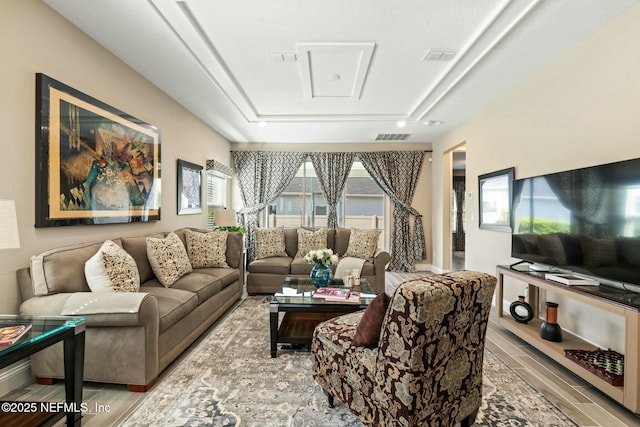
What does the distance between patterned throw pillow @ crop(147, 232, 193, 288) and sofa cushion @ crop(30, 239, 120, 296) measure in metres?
0.65

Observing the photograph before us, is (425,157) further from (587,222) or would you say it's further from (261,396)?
(261,396)

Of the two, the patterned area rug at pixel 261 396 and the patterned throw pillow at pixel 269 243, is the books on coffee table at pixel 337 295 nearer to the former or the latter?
the patterned area rug at pixel 261 396

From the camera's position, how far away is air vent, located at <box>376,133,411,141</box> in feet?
17.3

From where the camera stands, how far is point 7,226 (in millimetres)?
1336

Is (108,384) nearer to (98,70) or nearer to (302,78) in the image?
(98,70)

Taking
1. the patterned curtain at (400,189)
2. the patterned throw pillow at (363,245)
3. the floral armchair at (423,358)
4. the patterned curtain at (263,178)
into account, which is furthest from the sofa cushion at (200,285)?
the patterned curtain at (400,189)

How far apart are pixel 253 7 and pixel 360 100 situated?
6.54 feet

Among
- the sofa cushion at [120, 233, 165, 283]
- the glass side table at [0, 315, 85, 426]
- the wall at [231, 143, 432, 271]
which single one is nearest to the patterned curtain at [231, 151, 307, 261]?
the wall at [231, 143, 432, 271]

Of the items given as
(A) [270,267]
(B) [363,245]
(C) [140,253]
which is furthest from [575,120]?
(C) [140,253]

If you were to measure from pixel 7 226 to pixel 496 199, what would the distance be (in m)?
4.38

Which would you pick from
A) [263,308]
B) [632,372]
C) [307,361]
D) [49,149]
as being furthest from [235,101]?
[632,372]

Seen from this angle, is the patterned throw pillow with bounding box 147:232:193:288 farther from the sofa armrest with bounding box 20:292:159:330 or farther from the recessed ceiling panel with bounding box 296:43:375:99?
the recessed ceiling panel with bounding box 296:43:375:99

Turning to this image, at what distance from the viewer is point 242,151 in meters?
6.04

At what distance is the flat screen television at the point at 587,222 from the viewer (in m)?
1.85
